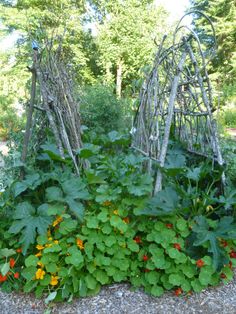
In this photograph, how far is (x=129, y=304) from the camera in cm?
183

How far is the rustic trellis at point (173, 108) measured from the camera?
7.30 ft

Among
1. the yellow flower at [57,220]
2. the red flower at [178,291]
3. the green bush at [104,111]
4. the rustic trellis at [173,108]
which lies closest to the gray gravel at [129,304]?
the red flower at [178,291]

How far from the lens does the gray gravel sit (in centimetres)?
178

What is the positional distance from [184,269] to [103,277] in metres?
0.50

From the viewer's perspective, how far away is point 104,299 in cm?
186

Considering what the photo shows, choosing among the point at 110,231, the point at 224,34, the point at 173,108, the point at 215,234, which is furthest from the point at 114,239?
the point at 224,34

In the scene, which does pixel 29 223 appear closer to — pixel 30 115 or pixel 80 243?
pixel 80 243

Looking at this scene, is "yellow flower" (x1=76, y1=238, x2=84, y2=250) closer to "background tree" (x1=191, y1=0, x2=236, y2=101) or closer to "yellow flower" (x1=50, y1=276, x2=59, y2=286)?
"yellow flower" (x1=50, y1=276, x2=59, y2=286)

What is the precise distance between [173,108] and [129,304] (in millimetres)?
1530

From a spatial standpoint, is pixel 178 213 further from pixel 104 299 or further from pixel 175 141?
pixel 175 141

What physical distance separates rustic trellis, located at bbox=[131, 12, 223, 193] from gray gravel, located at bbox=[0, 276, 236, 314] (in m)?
0.72

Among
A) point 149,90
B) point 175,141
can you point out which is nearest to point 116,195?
point 149,90

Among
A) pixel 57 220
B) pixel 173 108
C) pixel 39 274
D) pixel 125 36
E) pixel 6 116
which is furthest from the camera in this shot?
pixel 125 36

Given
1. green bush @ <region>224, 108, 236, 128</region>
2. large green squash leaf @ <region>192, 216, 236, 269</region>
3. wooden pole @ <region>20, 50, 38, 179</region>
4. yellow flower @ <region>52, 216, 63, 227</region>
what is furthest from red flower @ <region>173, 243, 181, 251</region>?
green bush @ <region>224, 108, 236, 128</region>
